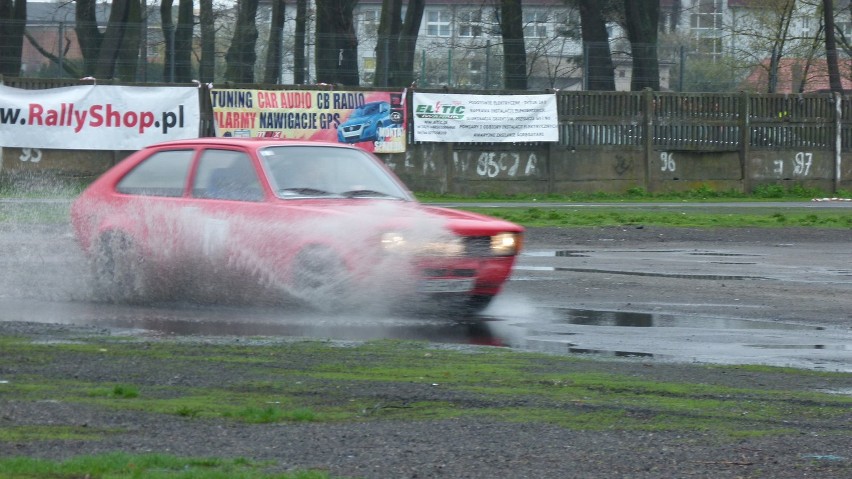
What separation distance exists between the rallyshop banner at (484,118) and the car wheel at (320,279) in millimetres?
16946

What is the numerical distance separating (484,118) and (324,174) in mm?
16718

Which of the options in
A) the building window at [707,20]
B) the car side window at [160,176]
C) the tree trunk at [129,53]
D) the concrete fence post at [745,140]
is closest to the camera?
the car side window at [160,176]

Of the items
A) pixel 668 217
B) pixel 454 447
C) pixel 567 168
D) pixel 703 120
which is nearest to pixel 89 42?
pixel 567 168

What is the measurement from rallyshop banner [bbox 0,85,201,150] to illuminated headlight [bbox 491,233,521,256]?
15809mm

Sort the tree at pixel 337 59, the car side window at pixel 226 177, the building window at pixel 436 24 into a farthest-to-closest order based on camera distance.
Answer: the building window at pixel 436 24
the tree at pixel 337 59
the car side window at pixel 226 177

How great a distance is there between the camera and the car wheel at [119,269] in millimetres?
10898

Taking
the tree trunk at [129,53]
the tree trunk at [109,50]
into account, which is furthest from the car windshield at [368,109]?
the tree trunk at [109,50]

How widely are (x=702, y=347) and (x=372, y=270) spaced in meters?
2.54

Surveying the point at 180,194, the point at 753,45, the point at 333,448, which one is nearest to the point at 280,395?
the point at 333,448

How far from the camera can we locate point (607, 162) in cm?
2853

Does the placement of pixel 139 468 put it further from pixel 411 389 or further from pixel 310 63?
pixel 310 63

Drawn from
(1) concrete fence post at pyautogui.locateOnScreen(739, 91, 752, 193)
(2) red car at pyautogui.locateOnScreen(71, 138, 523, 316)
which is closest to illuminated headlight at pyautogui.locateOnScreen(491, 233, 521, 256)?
(2) red car at pyautogui.locateOnScreen(71, 138, 523, 316)

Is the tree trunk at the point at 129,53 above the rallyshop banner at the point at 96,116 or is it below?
above

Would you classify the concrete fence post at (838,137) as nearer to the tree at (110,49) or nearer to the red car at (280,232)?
the tree at (110,49)
